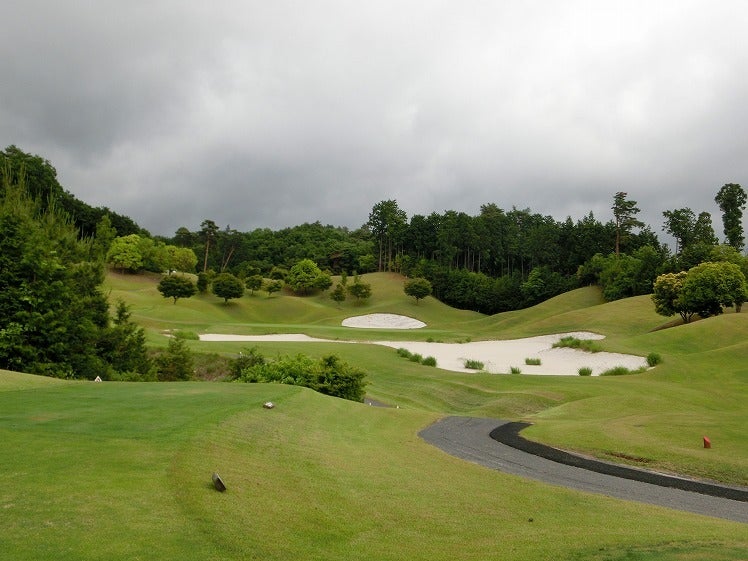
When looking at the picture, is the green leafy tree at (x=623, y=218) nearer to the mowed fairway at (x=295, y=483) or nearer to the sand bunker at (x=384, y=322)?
the sand bunker at (x=384, y=322)

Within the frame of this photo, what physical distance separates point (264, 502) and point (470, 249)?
422ft

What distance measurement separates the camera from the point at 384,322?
305 ft

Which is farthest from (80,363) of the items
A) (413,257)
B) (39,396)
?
(413,257)

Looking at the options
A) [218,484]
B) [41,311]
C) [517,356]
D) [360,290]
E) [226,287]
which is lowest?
[218,484]

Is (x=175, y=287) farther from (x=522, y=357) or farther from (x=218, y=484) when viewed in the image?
(x=218, y=484)

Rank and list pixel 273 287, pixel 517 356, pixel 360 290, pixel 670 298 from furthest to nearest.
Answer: pixel 360 290, pixel 273 287, pixel 670 298, pixel 517 356

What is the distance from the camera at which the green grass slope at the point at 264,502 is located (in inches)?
264

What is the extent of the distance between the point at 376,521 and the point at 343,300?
98.3 meters

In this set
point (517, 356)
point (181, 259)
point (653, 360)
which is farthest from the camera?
point (181, 259)

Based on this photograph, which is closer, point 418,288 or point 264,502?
point 264,502

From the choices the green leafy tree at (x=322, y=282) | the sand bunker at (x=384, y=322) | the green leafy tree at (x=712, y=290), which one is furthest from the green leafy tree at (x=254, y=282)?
the green leafy tree at (x=712, y=290)

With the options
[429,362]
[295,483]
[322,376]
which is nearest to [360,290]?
[429,362]

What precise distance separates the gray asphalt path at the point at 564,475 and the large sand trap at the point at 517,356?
76.5 feet

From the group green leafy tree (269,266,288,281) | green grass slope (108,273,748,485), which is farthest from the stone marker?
green leafy tree (269,266,288,281)
